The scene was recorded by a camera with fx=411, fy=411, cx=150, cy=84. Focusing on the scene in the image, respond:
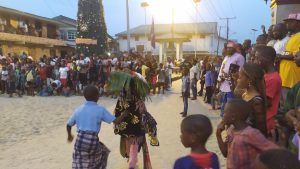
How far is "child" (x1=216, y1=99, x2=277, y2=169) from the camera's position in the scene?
3207mm

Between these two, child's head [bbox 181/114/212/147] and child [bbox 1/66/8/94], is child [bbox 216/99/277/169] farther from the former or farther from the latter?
child [bbox 1/66/8/94]

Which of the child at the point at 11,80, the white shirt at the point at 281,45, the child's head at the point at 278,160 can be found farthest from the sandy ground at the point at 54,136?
the child's head at the point at 278,160

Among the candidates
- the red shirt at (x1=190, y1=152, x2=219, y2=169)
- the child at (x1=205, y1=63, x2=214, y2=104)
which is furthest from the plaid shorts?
the child at (x1=205, y1=63, x2=214, y2=104)

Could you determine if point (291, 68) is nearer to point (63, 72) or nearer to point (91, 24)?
point (63, 72)

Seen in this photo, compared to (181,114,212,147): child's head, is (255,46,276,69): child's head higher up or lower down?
higher up

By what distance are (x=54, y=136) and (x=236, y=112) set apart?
21.7ft

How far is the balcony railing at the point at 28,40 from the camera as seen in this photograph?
33.6 metres

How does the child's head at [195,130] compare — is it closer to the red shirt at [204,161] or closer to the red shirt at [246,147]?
the red shirt at [204,161]

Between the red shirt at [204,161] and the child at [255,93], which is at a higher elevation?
the child at [255,93]

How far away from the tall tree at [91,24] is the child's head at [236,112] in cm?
2457

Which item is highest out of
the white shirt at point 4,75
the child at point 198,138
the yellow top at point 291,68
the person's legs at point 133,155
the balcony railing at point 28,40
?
the balcony railing at point 28,40

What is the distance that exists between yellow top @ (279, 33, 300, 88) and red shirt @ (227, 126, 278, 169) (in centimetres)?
283

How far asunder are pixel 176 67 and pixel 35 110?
26268mm

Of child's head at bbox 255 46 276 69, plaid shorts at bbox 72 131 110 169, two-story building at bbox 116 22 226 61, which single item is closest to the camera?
child's head at bbox 255 46 276 69
